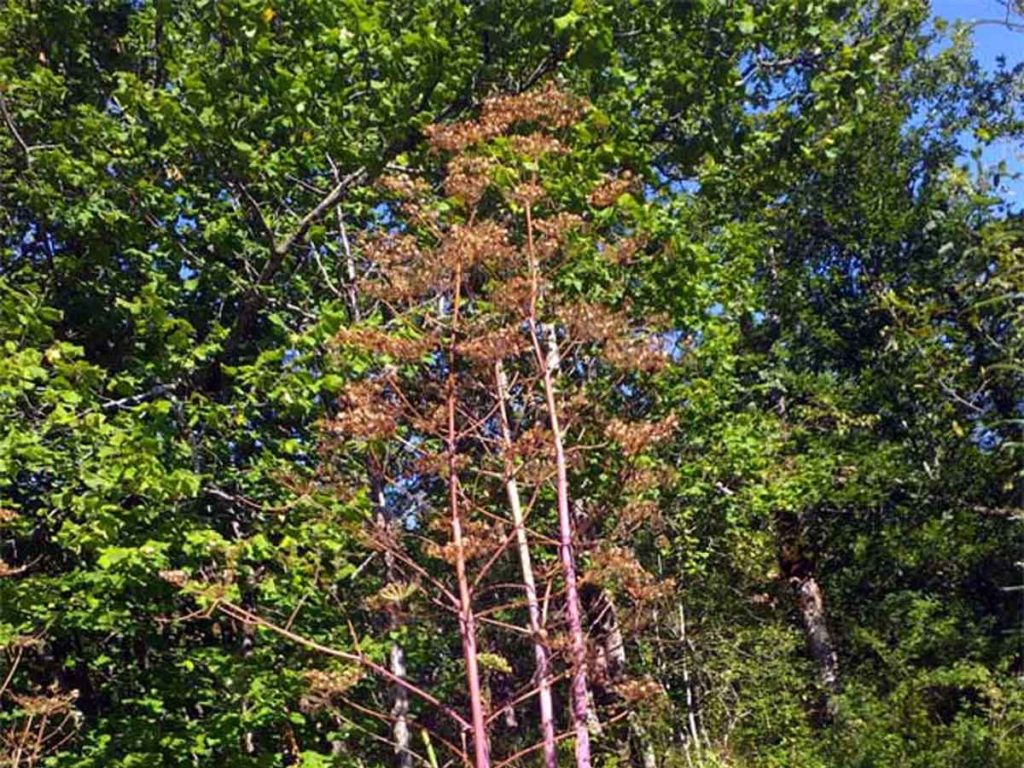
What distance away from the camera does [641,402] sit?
535cm

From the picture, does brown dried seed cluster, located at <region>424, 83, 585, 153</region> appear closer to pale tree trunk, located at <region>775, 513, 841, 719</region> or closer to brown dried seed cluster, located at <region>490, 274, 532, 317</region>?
brown dried seed cluster, located at <region>490, 274, 532, 317</region>

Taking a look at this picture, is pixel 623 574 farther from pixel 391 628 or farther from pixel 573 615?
pixel 391 628

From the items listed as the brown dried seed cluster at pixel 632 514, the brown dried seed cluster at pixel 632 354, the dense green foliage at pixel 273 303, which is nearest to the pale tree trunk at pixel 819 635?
the dense green foliage at pixel 273 303

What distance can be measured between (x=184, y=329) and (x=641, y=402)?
2.75 meters

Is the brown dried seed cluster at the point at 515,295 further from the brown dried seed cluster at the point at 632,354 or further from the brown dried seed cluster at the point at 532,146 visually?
the brown dried seed cluster at the point at 532,146

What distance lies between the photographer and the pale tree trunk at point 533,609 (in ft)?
7.31

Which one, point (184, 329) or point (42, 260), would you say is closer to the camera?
point (184, 329)

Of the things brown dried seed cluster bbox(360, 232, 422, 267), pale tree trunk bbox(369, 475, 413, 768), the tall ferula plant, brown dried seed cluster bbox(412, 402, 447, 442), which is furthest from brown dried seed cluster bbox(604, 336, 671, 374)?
pale tree trunk bbox(369, 475, 413, 768)

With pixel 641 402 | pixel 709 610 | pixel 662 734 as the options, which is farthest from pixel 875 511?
pixel 641 402

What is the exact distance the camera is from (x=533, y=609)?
2.48 meters

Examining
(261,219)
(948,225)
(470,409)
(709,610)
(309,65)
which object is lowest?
(470,409)

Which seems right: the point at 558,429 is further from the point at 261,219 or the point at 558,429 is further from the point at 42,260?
the point at 42,260

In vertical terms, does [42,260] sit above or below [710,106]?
above

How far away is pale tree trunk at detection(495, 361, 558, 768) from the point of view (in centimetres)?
223
